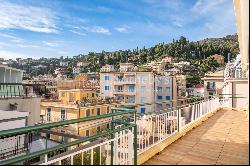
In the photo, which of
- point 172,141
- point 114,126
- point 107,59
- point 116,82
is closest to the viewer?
point 114,126

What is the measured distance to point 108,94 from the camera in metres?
60.6

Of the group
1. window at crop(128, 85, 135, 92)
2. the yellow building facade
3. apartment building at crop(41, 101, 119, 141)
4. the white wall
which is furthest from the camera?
window at crop(128, 85, 135, 92)

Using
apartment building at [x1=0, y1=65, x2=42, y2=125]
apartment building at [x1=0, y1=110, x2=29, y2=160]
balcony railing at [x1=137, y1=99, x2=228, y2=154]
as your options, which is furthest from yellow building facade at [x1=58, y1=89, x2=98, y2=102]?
balcony railing at [x1=137, y1=99, x2=228, y2=154]

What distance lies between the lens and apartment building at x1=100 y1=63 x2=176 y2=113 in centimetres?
5728

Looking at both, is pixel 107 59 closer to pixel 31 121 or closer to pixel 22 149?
pixel 31 121

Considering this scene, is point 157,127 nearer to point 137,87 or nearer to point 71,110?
point 71,110

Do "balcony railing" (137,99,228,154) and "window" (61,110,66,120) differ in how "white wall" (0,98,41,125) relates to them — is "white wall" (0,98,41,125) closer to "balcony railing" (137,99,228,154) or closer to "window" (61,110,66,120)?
"balcony railing" (137,99,228,154)

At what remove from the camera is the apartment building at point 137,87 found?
2255 inches

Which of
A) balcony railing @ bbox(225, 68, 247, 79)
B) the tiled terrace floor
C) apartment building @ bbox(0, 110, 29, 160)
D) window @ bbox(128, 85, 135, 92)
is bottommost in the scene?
apartment building @ bbox(0, 110, 29, 160)

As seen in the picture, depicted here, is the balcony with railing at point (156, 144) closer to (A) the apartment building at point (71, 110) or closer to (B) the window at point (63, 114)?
(A) the apartment building at point (71, 110)

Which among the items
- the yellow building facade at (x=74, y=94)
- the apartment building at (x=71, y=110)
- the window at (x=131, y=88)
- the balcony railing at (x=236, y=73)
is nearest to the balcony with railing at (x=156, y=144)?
the balcony railing at (x=236, y=73)

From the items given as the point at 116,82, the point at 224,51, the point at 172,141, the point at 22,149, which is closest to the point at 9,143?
the point at 22,149

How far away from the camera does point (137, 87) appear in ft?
188

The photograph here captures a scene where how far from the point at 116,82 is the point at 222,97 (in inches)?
1578
